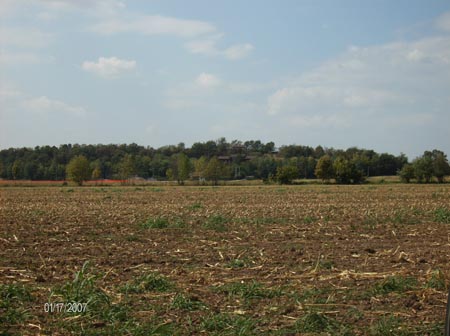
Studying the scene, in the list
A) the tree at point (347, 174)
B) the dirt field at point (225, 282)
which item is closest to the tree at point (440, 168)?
the tree at point (347, 174)

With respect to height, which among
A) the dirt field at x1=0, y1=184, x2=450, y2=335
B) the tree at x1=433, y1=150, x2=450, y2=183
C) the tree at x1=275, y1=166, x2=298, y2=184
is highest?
the tree at x1=433, y1=150, x2=450, y2=183

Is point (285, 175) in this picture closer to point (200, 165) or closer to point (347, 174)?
point (347, 174)

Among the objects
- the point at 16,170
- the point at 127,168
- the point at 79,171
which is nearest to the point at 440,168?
the point at 127,168

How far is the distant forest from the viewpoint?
→ 103m

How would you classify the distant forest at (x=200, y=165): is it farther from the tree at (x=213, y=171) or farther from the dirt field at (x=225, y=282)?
the dirt field at (x=225, y=282)

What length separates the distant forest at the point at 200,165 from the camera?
10256 cm

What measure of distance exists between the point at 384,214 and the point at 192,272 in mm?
13565

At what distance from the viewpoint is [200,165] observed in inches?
4692

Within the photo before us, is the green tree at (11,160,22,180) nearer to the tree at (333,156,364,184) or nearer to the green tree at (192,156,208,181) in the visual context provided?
the green tree at (192,156,208,181)

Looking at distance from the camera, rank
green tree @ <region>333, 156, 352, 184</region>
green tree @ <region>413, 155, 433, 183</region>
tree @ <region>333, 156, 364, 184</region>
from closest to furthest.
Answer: green tree @ <region>413, 155, 433, 183</region> < tree @ <region>333, 156, 364, 184</region> < green tree @ <region>333, 156, 352, 184</region>

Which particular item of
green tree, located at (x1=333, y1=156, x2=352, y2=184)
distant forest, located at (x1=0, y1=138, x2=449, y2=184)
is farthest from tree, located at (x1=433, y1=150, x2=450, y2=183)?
green tree, located at (x1=333, y1=156, x2=352, y2=184)

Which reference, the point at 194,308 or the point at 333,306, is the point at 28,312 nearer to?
the point at 194,308

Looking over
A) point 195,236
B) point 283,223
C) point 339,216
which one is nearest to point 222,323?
point 195,236

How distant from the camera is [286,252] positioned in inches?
428
